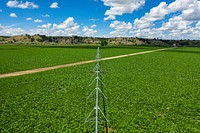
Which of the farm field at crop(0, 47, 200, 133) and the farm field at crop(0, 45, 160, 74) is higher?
the farm field at crop(0, 47, 200, 133)

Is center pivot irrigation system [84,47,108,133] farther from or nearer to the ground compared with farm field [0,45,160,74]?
farther from the ground

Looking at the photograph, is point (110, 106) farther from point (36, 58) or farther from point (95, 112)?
point (36, 58)

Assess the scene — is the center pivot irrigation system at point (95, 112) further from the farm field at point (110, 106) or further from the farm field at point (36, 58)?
the farm field at point (36, 58)

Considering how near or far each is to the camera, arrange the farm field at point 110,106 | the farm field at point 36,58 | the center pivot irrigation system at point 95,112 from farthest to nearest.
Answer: the farm field at point 36,58, the farm field at point 110,106, the center pivot irrigation system at point 95,112

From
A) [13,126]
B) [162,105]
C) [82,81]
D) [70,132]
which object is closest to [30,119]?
[13,126]

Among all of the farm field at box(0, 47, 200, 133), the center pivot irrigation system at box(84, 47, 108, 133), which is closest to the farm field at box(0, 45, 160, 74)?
the farm field at box(0, 47, 200, 133)

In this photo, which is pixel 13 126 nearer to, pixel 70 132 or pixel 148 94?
pixel 70 132

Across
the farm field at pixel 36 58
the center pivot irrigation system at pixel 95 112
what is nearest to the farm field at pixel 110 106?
the center pivot irrigation system at pixel 95 112

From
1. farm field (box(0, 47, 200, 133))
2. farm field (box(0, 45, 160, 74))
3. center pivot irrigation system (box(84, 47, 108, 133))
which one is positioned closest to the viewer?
center pivot irrigation system (box(84, 47, 108, 133))

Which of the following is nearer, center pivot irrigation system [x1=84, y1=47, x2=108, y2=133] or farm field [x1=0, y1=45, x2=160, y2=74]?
center pivot irrigation system [x1=84, y1=47, x2=108, y2=133]

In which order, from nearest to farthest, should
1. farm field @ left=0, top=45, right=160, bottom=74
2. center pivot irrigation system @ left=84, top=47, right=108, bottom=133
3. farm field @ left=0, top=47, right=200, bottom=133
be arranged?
center pivot irrigation system @ left=84, top=47, right=108, bottom=133, farm field @ left=0, top=47, right=200, bottom=133, farm field @ left=0, top=45, right=160, bottom=74

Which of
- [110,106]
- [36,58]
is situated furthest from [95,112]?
[36,58]

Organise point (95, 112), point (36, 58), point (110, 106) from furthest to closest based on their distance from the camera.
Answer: point (36, 58)
point (110, 106)
point (95, 112)

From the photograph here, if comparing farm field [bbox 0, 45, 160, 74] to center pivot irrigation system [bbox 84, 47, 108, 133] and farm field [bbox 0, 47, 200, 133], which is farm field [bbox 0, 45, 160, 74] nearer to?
farm field [bbox 0, 47, 200, 133]
